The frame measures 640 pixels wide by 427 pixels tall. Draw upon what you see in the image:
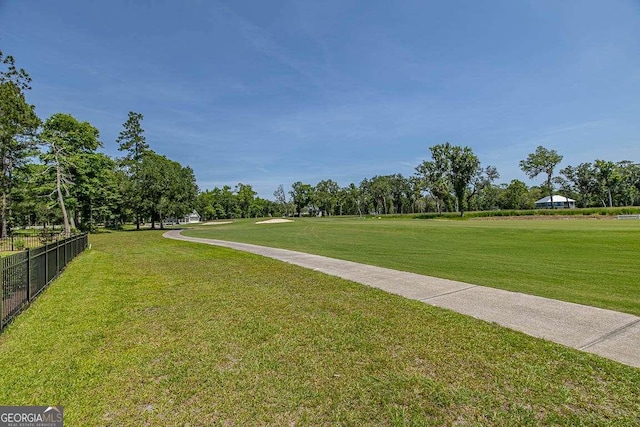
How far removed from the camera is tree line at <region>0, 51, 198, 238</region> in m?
23.7

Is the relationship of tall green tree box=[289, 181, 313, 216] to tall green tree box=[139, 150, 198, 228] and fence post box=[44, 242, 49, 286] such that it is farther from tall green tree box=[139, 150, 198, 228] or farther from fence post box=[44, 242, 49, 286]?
fence post box=[44, 242, 49, 286]

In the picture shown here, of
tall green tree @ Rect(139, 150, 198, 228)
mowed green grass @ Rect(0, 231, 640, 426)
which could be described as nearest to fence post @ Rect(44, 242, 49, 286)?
mowed green grass @ Rect(0, 231, 640, 426)

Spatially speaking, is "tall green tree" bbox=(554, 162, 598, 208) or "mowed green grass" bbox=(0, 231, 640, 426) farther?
"tall green tree" bbox=(554, 162, 598, 208)

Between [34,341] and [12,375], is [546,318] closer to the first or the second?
[12,375]

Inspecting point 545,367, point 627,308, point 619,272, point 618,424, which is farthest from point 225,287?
point 619,272

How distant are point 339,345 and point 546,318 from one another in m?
3.15

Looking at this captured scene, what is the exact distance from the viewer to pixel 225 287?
712cm

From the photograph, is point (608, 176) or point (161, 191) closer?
point (161, 191)

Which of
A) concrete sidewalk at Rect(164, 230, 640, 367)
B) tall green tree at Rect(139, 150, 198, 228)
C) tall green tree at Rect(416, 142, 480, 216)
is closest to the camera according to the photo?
concrete sidewalk at Rect(164, 230, 640, 367)

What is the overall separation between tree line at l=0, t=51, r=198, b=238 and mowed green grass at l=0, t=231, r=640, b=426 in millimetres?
25310

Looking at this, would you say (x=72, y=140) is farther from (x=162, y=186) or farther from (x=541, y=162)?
(x=541, y=162)

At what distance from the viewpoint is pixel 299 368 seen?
11.0 feet

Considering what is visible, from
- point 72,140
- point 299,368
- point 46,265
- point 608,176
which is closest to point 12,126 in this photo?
point 72,140

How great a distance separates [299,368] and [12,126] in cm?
3025
